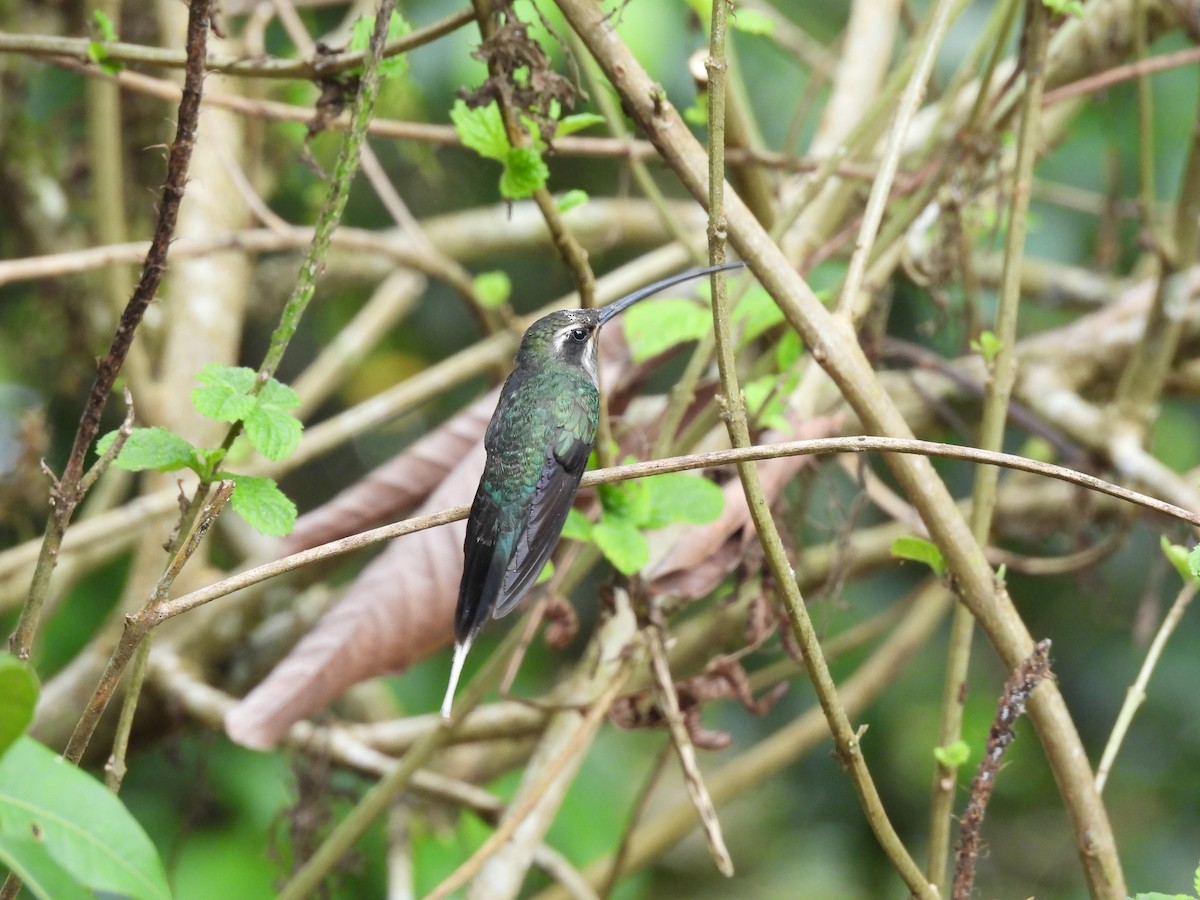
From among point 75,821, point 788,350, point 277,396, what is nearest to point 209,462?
point 277,396

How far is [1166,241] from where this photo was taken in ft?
8.67

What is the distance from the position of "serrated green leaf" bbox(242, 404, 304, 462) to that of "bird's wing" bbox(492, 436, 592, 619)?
0.46 meters

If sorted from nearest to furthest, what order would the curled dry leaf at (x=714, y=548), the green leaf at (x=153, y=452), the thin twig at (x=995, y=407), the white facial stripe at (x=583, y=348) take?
the green leaf at (x=153, y=452), the thin twig at (x=995, y=407), the curled dry leaf at (x=714, y=548), the white facial stripe at (x=583, y=348)

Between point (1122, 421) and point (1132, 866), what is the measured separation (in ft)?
6.35

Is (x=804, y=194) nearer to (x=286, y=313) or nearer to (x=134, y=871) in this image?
(x=286, y=313)

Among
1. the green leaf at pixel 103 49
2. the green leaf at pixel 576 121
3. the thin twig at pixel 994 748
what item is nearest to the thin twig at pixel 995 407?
the thin twig at pixel 994 748

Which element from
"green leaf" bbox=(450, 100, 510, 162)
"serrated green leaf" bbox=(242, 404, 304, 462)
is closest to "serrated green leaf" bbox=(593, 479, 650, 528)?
"green leaf" bbox=(450, 100, 510, 162)

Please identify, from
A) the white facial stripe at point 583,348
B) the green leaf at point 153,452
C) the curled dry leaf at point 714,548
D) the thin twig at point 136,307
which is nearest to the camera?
the thin twig at point 136,307

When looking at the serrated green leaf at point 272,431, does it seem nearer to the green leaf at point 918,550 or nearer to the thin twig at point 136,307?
the thin twig at point 136,307

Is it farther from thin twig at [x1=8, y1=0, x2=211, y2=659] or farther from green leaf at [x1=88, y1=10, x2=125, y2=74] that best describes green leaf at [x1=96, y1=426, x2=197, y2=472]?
green leaf at [x1=88, y1=10, x2=125, y2=74]

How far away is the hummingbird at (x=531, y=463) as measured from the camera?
164 cm

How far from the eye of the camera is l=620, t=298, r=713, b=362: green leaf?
6.46 ft

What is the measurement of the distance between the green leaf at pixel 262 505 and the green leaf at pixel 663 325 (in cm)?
83

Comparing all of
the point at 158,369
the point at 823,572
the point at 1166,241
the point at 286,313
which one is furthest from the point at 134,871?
the point at 158,369
